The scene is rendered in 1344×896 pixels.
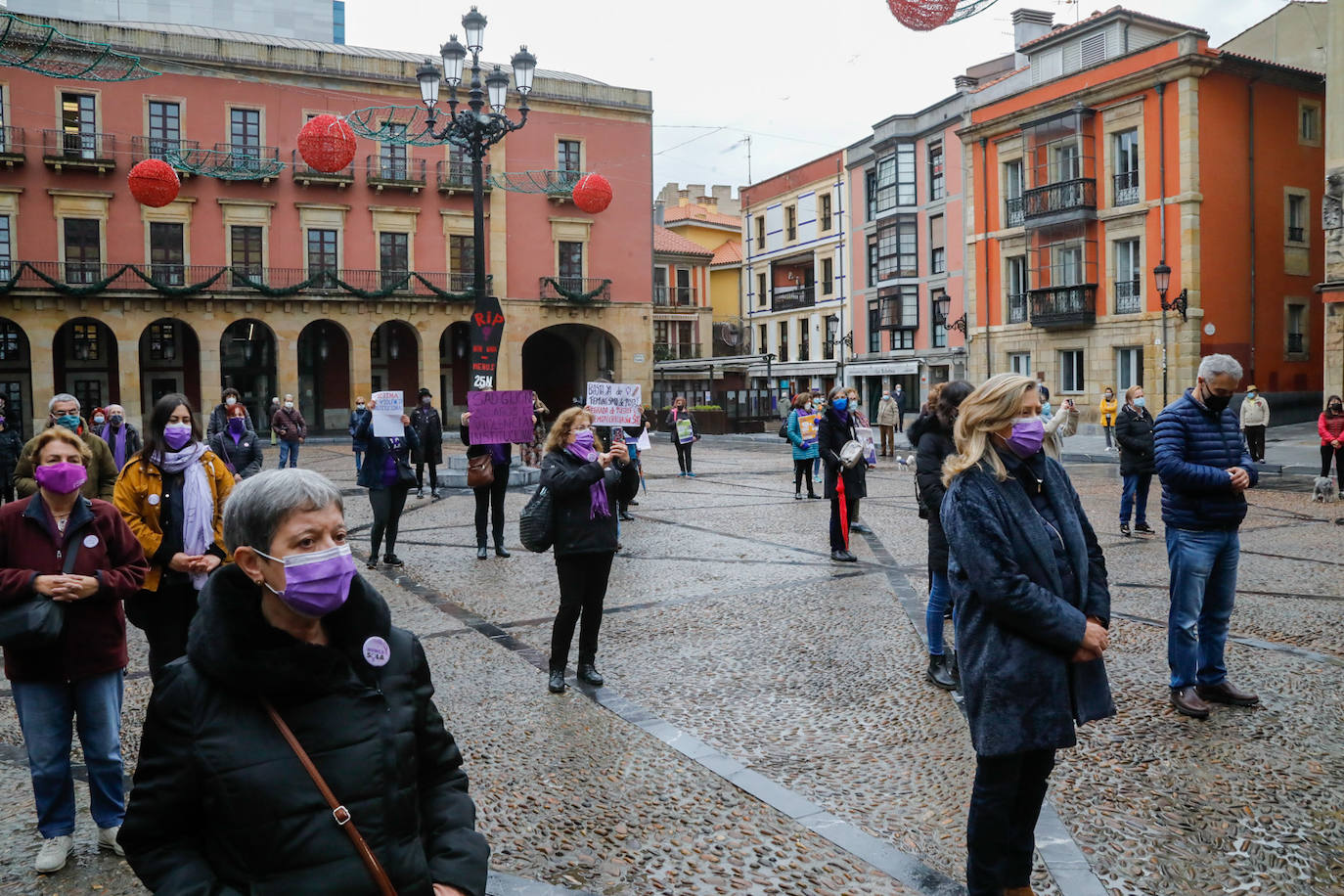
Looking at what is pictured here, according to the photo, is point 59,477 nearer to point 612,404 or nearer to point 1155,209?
point 612,404

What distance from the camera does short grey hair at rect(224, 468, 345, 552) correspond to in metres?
1.99

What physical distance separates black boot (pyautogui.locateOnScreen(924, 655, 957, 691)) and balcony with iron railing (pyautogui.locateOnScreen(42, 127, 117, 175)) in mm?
35899

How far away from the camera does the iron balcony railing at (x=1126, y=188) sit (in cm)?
3048

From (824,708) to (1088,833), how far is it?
5.56 feet

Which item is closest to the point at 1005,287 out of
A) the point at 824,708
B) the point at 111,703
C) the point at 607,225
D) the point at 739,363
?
the point at 739,363

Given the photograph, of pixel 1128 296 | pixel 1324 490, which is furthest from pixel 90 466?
pixel 1128 296

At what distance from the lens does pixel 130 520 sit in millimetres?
4559

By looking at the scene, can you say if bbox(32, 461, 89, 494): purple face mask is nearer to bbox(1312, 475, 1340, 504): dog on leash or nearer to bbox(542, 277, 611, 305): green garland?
bbox(1312, 475, 1340, 504): dog on leash

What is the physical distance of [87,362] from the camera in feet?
120

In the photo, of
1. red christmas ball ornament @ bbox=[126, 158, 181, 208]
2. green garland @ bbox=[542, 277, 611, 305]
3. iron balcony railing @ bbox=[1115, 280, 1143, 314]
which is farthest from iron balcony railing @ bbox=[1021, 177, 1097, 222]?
red christmas ball ornament @ bbox=[126, 158, 181, 208]

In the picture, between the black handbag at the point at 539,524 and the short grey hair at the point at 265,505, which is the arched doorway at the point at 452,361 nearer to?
the black handbag at the point at 539,524

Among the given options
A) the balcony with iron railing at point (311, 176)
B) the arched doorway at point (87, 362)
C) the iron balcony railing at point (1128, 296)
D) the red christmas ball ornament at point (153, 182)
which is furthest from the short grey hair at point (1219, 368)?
the arched doorway at point (87, 362)

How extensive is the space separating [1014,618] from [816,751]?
6.27 ft

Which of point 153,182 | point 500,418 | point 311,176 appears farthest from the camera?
point 311,176
